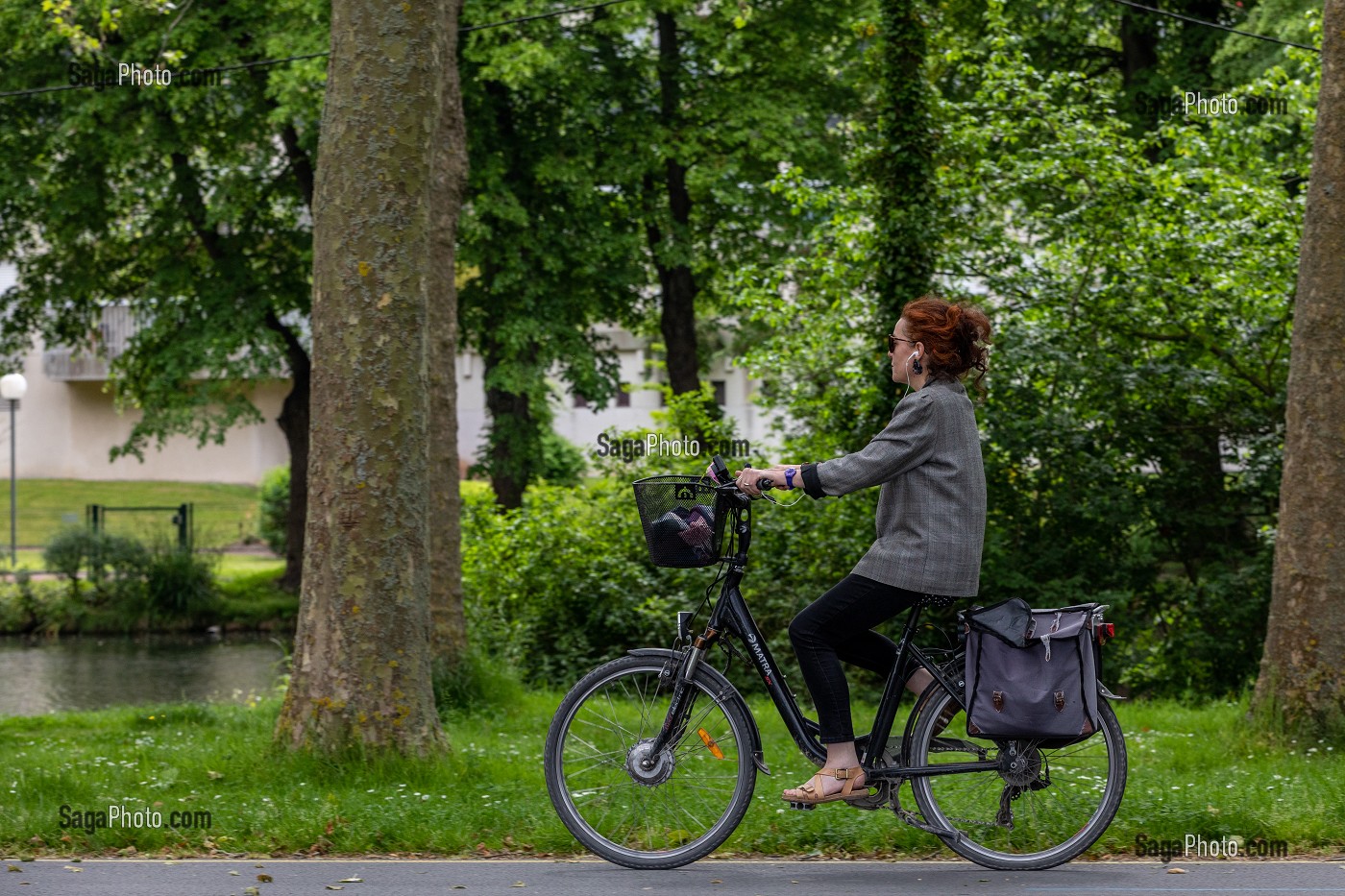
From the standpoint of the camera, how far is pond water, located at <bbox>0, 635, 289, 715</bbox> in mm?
16797

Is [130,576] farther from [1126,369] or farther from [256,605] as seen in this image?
[1126,369]

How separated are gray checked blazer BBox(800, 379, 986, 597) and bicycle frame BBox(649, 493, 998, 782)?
244 millimetres

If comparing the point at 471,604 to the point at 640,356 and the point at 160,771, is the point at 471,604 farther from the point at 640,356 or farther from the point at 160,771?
the point at 640,356

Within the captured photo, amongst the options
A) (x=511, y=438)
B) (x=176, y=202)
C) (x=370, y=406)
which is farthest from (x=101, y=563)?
(x=370, y=406)

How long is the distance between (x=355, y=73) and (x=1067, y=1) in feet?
56.0

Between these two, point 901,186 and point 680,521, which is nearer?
point 680,521

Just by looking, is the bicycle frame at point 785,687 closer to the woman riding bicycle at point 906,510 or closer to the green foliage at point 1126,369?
the woman riding bicycle at point 906,510

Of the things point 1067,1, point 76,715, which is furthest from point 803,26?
point 76,715

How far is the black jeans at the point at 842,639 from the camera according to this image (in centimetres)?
540

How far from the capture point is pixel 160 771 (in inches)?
291

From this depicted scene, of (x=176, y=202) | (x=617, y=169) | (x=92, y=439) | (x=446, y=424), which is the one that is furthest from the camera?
(x=92, y=439)

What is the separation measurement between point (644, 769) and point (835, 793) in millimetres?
720

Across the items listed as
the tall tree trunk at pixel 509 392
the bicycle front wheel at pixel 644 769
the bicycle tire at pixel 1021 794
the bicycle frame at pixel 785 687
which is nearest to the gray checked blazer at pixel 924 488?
the bicycle frame at pixel 785 687

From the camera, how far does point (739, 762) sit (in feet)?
18.3
